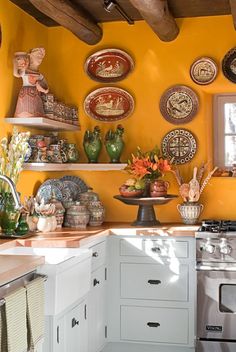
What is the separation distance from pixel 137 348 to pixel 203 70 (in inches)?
84.8

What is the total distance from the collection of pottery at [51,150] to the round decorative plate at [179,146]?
0.72m

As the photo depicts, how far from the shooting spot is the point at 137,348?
4.00 m

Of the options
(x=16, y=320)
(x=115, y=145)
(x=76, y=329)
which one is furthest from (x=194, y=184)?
(x=16, y=320)

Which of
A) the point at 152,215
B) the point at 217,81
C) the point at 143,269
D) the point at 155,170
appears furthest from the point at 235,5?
the point at 143,269

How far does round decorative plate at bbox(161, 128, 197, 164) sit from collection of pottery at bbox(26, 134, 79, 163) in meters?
0.72

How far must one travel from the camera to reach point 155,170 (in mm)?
4246

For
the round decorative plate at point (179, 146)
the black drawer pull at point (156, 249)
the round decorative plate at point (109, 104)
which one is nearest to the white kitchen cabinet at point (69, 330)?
the black drawer pull at point (156, 249)

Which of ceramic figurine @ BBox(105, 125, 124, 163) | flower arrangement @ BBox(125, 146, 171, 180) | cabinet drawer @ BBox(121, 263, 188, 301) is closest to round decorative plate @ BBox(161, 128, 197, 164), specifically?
flower arrangement @ BBox(125, 146, 171, 180)

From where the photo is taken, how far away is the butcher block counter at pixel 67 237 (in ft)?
7.75

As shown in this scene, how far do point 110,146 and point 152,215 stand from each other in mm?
638

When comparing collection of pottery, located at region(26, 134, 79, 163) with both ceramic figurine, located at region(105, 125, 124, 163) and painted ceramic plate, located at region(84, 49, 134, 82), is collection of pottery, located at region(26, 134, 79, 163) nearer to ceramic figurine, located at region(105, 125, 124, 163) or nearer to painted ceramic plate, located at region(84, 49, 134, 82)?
ceramic figurine, located at region(105, 125, 124, 163)

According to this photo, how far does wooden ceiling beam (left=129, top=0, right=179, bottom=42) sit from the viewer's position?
3.51 metres

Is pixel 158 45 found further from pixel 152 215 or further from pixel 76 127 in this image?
pixel 152 215

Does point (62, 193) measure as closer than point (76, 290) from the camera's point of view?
No
